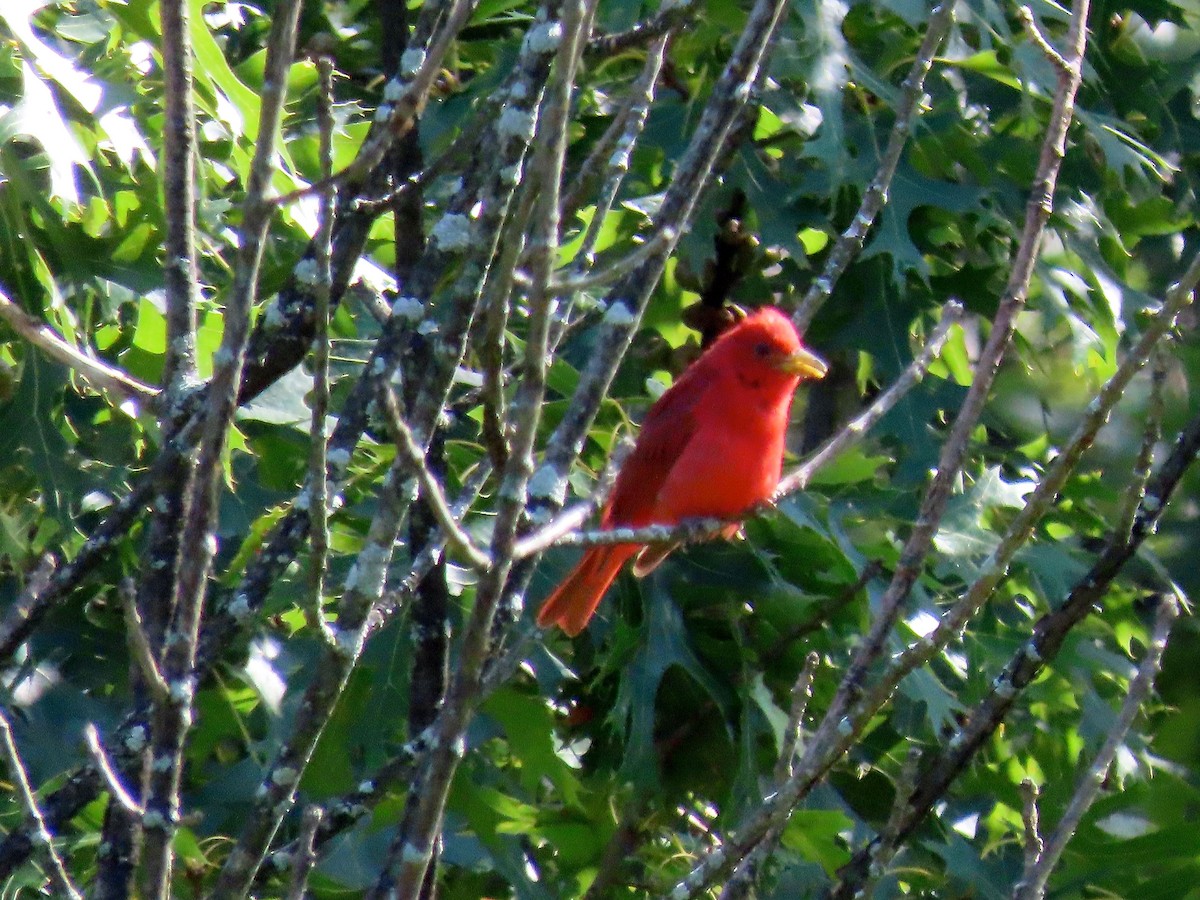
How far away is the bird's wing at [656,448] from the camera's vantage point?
14.9 ft

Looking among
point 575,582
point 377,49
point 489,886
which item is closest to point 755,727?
point 575,582

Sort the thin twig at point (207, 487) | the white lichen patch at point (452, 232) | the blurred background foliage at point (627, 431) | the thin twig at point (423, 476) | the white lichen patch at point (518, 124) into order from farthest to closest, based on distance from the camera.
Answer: the blurred background foliage at point (627, 431) → the white lichen patch at point (452, 232) → the white lichen patch at point (518, 124) → the thin twig at point (207, 487) → the thin twig at point (423, 476)

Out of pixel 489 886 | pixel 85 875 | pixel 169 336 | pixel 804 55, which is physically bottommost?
pixel 489 886

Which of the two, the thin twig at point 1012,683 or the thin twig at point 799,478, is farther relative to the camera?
the thin twig at point 1012,683

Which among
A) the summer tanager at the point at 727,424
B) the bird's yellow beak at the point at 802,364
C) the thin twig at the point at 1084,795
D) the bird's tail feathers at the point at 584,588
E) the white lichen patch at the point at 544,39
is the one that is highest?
the white lichen patch at the point at 544,39

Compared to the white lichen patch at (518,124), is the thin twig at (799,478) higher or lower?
lower

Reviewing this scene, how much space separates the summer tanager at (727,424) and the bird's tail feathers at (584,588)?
59mm

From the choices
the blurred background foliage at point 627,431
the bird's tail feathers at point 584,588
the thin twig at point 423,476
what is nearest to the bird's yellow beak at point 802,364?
the blurred background foliage at point 627,431

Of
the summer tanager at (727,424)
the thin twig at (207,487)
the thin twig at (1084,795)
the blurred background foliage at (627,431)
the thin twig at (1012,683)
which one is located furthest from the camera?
the summer tanager at (727,424)

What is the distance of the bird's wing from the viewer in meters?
4.54

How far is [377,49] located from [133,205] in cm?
147

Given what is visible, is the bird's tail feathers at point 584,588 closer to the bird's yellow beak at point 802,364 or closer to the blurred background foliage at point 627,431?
the blurred background foliage at point 627,431

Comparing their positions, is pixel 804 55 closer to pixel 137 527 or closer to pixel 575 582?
pixel 575 582

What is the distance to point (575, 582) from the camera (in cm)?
409
